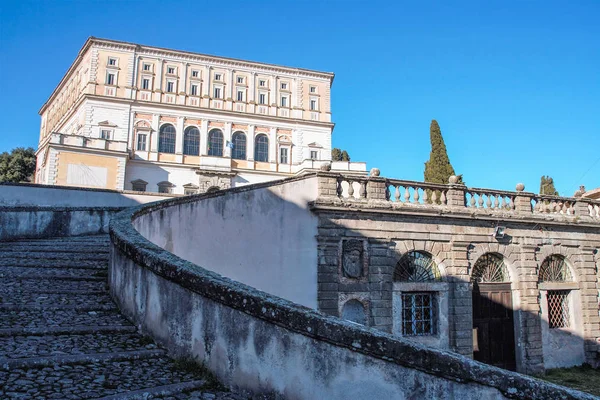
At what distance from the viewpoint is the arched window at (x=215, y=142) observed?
40.0m

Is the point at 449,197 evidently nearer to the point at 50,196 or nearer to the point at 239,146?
the point at 50,196

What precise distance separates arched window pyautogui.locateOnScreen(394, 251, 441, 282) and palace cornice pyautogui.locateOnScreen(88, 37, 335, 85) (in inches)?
1310

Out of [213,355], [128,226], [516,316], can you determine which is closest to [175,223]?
[128,226]

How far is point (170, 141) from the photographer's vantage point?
128ft

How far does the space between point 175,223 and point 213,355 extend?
250 inches

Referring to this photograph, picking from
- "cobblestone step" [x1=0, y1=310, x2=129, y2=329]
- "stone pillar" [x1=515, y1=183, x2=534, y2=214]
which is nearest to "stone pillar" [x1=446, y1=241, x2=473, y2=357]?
"stone pillar" [x1=515, y1=183, x2=534, y2=214]

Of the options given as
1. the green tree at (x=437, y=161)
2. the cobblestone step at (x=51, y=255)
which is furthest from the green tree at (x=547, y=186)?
the cobblestone step at (x=51, y=255)

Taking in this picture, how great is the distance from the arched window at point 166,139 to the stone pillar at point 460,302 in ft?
96.7

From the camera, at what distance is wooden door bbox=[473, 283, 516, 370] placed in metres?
14.5

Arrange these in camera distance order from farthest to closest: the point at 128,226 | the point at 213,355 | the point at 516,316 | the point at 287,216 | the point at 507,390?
1. the point at 516,316
2. the point at 287,216
3. the point at 128,226
4. the point at 213,355
5. the point at 507,390

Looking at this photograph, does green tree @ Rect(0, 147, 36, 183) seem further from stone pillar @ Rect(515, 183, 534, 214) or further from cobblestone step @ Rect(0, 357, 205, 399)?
cobblestone step @ Rect(0, 357, 205, 399)

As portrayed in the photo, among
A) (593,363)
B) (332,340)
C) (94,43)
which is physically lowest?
(593,363)

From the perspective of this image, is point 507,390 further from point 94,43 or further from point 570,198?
point 94,43

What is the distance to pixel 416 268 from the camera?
1405 cm
